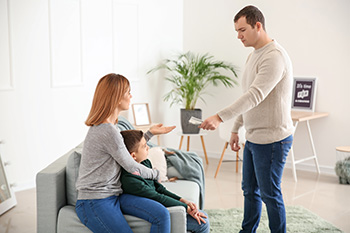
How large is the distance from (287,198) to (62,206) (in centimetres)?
243

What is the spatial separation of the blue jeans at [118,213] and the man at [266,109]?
0.53 m

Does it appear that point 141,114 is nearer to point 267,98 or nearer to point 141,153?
point 141,153

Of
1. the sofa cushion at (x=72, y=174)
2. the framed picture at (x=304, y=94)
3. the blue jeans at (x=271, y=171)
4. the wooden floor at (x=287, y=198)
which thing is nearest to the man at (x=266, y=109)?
the blue jeans at (x=271, y=171)

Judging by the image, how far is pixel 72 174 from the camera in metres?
2.51

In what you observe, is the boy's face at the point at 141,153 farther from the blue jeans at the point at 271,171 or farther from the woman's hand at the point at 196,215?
the blue jeans at the point at 271,171

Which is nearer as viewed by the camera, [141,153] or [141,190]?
[141,190]

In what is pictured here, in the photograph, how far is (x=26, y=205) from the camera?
401 centimetres

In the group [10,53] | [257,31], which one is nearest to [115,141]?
[257,31]

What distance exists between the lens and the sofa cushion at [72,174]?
250cm

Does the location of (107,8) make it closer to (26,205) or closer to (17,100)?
(17,100)

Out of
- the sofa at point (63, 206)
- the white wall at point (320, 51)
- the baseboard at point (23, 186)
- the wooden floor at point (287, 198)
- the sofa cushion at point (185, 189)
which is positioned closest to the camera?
the sofa at point (63, 206)

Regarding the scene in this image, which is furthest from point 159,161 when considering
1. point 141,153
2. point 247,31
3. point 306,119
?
point 306,119

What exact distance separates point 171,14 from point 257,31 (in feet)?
11.6

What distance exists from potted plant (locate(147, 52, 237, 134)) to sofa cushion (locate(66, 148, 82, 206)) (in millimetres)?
3099
